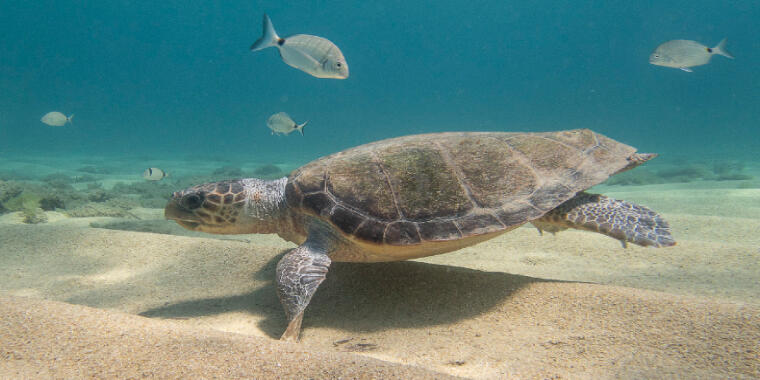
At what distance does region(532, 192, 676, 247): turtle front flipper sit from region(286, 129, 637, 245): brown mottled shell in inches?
9.4

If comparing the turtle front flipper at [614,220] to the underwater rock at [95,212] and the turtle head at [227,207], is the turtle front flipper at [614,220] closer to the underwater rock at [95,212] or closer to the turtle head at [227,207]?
the turtle head at [227,207]

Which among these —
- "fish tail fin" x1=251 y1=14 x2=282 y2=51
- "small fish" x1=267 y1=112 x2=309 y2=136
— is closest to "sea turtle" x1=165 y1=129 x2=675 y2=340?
"fish tail fin" x1=251 y1=14 x2=282 y2=51

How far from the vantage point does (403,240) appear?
2438 mm

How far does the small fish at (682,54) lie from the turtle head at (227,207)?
8206 mm

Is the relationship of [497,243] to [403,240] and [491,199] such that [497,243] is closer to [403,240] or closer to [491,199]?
[491,199]

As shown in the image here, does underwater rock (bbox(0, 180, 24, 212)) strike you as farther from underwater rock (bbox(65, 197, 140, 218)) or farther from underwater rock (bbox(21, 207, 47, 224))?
underwater rock (bbox(65, 197, 140, 218))

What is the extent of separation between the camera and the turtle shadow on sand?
2.38 metres

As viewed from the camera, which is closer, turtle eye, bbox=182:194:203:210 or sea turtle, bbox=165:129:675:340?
sea turtle, bbox=165:129:675:340

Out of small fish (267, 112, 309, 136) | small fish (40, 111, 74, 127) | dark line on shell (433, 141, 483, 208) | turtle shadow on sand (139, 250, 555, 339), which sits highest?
small fish (40, 111, 74, 127)

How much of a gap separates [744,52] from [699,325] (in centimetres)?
14336

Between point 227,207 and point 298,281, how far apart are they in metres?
1.25

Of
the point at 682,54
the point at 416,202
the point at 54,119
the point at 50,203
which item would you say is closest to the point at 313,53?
the point at 416,202

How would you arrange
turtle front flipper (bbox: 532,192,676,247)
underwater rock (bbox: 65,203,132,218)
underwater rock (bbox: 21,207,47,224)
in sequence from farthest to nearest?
underwater rock (bbox: 65,203,132,218), underwater rock (bbox: 21,207,47,224), turtle front flipper (bbox: 532,192,676,247)

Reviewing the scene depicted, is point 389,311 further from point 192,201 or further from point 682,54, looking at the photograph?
point 682,54
